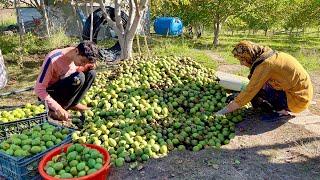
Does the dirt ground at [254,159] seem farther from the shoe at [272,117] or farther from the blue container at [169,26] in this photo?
the blue container at [169,26]

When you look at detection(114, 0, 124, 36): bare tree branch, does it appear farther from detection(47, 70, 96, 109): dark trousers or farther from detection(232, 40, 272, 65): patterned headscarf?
detection(232, 40, 272, 65): patterned headscarf

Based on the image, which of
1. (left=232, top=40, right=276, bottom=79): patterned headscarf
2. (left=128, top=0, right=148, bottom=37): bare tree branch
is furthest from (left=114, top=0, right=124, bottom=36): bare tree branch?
(left=232, top=40, right=276, bottom=79): patterned headscarf

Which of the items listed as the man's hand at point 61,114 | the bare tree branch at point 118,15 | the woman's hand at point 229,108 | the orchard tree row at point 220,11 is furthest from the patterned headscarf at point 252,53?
the orchard tree row at point 220,11

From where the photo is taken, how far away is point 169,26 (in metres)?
16.7

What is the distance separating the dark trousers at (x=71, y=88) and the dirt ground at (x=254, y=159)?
1520mm

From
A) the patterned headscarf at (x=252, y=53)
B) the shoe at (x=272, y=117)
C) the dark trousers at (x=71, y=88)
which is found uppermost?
the patterned headscarf at (x=252, y=53)

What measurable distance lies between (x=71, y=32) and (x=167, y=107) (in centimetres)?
1246

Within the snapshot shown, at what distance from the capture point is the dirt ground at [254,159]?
384 centimetres

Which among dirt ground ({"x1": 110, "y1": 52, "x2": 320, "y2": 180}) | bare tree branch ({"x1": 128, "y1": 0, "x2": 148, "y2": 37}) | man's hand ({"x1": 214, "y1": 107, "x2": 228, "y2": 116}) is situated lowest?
dirt ground ({"x1": 110, "y1": 52, "x2": 320, "y2": 180})

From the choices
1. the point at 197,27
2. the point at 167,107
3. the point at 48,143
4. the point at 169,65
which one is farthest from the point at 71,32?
the point at 48,143

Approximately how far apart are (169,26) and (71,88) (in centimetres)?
1219

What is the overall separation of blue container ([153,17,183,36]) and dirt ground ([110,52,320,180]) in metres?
12.2

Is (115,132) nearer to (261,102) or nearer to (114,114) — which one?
(114,114)

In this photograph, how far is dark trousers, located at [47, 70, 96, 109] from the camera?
4.95 meters
